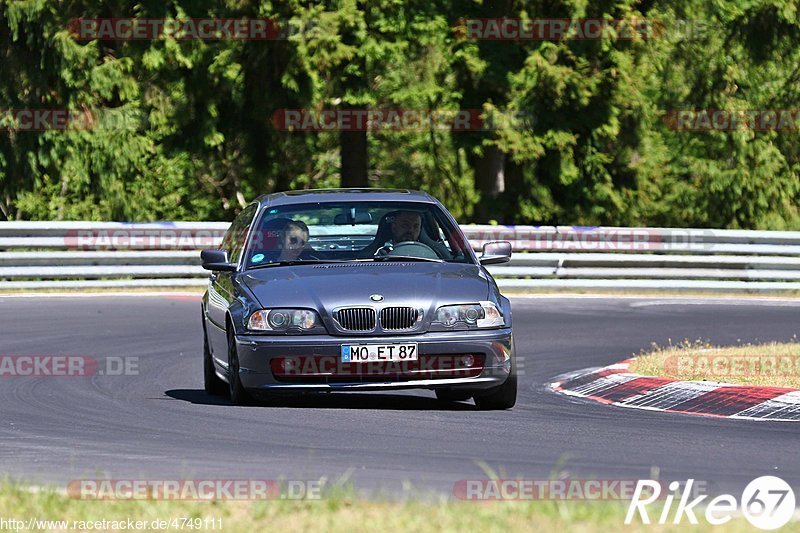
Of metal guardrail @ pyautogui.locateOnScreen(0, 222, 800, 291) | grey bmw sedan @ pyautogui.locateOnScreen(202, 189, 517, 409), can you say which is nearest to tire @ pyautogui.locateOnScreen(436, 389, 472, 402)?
grey bmw sedan @ pyautogui.locateOnScreen(202, 189, 517, 409)

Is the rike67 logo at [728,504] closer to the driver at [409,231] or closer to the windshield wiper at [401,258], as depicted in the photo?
the windshield wiper at [401,258]

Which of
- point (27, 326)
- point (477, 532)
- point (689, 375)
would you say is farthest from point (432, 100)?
point (477, 532)

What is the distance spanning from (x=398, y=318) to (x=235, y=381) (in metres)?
1.28

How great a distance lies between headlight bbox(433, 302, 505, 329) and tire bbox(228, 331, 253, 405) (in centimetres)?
142

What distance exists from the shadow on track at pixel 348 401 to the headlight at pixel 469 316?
77 centimetres

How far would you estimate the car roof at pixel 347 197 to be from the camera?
12.0 metres

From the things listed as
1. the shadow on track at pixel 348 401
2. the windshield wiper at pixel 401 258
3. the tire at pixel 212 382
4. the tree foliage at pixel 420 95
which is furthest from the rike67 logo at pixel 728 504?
the tree foliage at pixel 420 95

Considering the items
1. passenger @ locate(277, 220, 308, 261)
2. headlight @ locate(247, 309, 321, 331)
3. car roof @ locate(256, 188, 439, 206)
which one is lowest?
headlight @ locate(247, 309, 321, 331)

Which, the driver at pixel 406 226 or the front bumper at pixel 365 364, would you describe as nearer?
the front bumper at pixel 365 364

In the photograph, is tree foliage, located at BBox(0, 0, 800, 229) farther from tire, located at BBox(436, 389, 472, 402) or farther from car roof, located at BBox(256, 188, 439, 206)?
tire, located at BBox(436, 389, 472, 402)

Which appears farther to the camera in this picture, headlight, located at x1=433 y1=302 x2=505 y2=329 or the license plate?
headlight, located at x1=433 y1=302 x2=505 y2=329

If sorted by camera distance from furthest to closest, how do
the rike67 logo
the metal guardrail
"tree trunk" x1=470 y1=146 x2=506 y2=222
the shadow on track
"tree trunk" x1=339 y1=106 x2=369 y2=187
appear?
"tree trunk" x1=470 y1=146 x2=506 y2=222 → "tree trunk" x1=339 y1=106 x2=369 y2=187 → the metal guardrail → the shadow on track → the rike67 logo

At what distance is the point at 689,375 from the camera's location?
12.7 metres

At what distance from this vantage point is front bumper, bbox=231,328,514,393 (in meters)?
10.3
